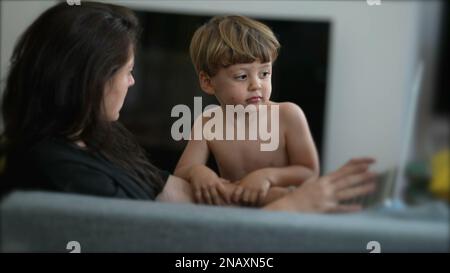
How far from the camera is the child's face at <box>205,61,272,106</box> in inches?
28.6

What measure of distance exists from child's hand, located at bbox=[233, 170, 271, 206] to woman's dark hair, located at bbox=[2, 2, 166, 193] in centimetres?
12

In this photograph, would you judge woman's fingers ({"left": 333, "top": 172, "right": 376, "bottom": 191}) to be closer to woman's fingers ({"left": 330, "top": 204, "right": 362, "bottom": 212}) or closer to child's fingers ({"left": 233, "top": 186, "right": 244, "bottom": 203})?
woman's fingers ({"left": 330, "top": 204, "right": 362, "bottom": 212})

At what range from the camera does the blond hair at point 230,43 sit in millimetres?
718

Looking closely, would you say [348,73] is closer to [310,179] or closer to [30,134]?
[310,179]

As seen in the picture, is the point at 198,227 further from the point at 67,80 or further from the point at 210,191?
the point at 67,80

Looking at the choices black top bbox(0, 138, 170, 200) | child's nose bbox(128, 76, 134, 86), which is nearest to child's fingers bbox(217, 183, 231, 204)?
black top bbox(0, 138, 170, 200)

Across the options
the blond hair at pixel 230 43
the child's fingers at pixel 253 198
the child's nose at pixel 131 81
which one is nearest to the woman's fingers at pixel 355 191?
the child's fingers at pixel 253 198

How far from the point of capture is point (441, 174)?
2.41 ft

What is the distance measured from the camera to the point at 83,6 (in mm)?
761

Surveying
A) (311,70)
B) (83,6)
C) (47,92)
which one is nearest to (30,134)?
(47,92)

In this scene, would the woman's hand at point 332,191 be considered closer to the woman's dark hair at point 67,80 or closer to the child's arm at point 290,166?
the child's arm at point 290,166

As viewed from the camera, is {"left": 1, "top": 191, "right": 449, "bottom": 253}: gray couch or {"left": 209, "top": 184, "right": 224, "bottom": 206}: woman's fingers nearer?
{"left": 1, "top": 191, "right": 449, "bottom": 253}: gray couch

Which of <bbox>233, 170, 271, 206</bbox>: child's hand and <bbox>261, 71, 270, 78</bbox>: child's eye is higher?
<bbox>261, 71, 270, 78</bbox>: child's eye
